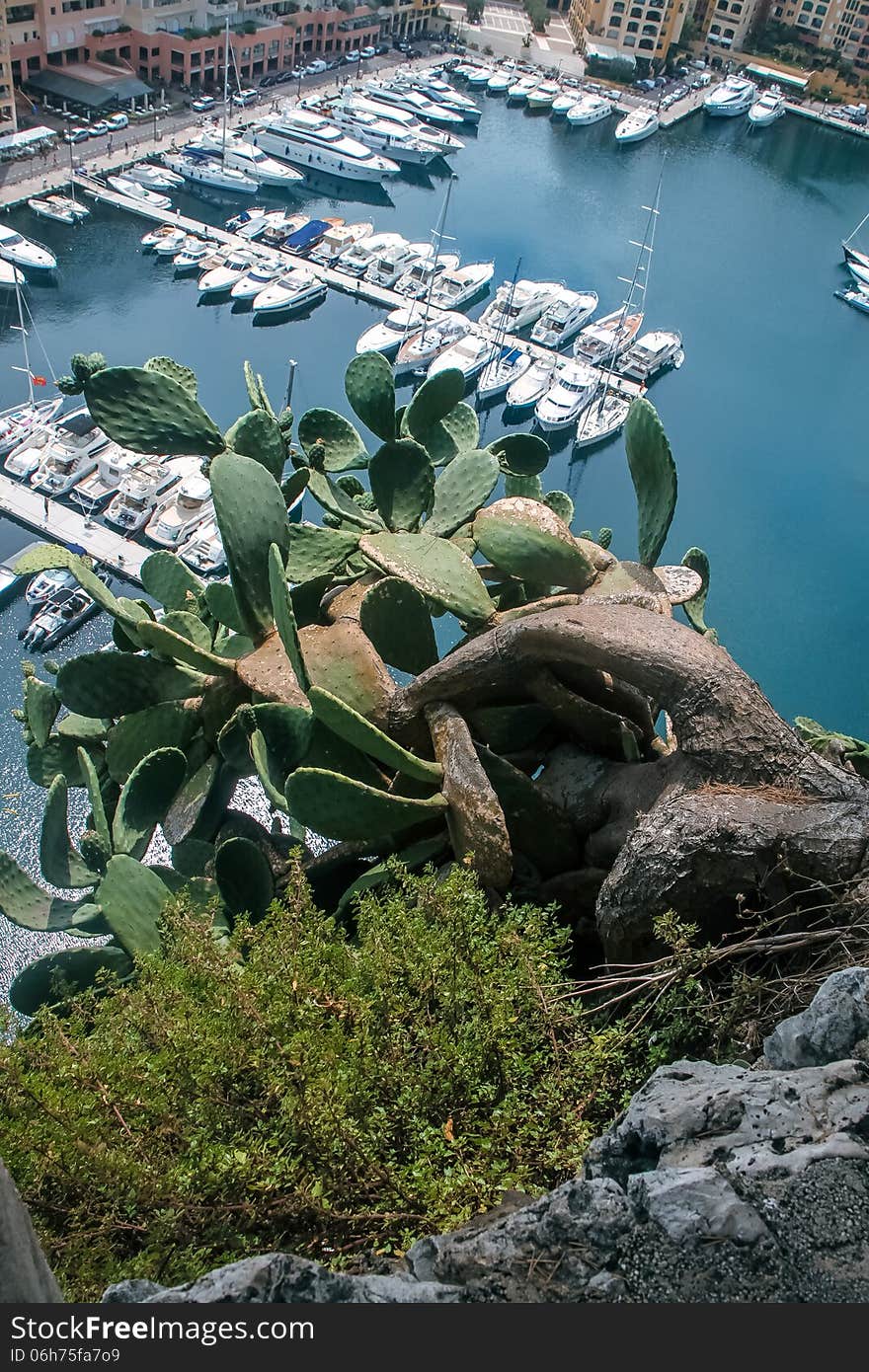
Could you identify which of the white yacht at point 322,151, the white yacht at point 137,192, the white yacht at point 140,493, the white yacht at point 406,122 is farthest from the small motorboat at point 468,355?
the white yacht at point 406,122

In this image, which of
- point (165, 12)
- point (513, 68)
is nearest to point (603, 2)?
point (513, 68)

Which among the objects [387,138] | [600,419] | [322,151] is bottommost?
[600,419]

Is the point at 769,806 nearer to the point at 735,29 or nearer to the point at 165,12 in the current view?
the point at 165,12

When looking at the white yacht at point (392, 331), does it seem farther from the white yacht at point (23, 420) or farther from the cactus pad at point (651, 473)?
the cactus pad at point (651, 473)

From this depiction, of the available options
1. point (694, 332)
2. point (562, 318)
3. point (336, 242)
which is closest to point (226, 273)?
point (336, 242)

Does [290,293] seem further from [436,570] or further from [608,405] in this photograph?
[436,570]

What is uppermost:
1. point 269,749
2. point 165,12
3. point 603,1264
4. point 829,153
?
point 165,12

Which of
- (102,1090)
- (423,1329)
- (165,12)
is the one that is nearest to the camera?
(423,1329)
